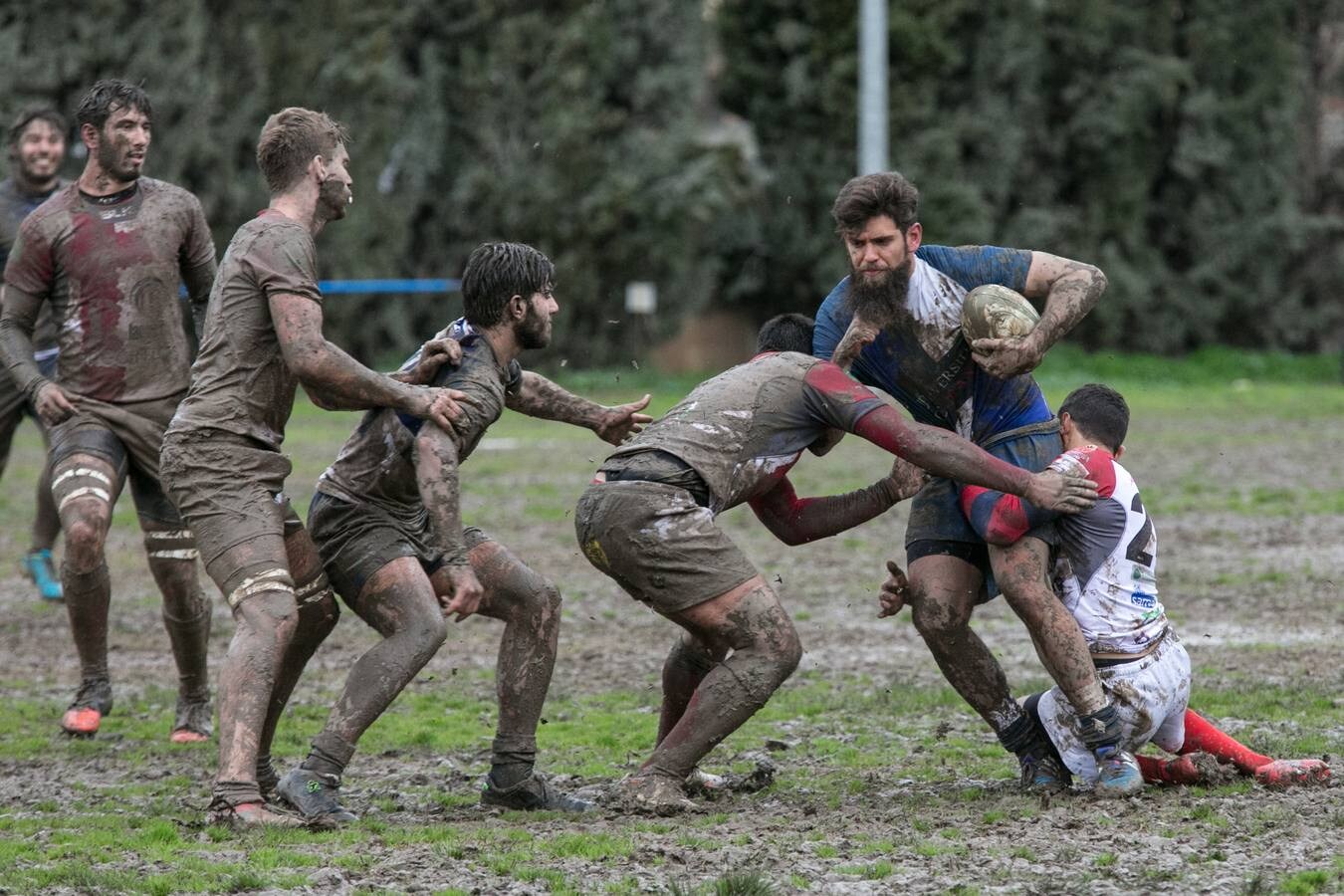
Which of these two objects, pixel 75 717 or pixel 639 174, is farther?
pixel 639 174

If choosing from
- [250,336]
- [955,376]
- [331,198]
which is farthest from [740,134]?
[250,336]

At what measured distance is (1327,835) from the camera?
525 centimetres

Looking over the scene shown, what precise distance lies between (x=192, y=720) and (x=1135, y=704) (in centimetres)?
380

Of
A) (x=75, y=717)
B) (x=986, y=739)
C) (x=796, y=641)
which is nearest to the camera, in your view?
(x=796, y=641)

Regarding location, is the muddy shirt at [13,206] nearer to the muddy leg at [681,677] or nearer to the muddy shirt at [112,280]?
the muddy shirt at [112,280]

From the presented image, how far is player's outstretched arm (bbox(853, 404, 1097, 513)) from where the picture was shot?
5785 millimetres

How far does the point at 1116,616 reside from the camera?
6016mm

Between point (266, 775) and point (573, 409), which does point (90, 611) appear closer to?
point (266, 775)

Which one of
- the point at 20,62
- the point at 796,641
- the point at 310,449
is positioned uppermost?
A: the point at 20,62

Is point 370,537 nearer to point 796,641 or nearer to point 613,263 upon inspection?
point 796,641

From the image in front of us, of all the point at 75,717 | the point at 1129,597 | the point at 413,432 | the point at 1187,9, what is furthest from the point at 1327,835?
the point at 1187,9

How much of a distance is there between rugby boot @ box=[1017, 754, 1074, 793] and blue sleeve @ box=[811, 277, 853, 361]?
149cm

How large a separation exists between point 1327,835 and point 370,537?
120 inches

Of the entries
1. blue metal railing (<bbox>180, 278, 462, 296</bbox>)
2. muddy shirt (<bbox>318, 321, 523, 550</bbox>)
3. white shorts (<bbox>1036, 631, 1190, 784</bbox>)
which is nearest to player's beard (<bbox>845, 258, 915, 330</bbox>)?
muddy shirt (<bbox>318, 321, 523, 550</bbox>)
